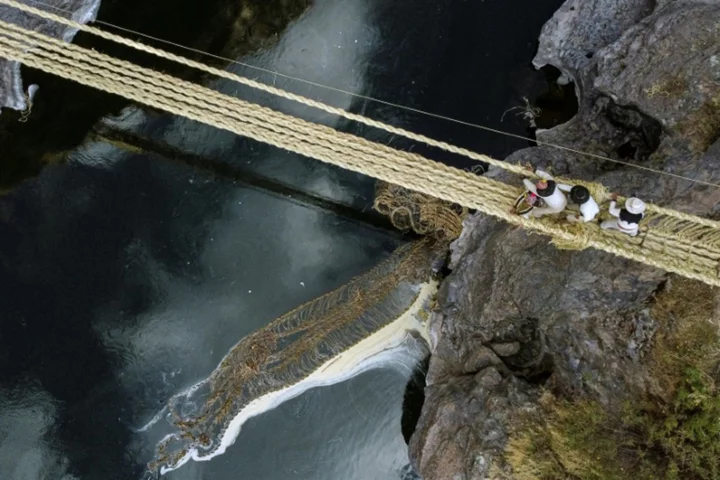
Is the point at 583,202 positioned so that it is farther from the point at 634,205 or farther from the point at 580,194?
the point at 634,205

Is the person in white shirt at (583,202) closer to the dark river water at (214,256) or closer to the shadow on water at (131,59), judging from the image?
the dark river water at (214,256)

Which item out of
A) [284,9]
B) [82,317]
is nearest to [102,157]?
[82,317]

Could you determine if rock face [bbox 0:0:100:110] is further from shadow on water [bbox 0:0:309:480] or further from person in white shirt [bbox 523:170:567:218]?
person in white shirt [bbox 523:170:567:218]

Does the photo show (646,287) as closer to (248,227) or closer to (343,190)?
(343,190)

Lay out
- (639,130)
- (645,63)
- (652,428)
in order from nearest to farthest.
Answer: (652,428), (645,63), (639,130)

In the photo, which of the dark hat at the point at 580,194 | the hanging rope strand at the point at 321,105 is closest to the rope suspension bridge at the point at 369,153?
the hanging rope strand at the point at 321,105

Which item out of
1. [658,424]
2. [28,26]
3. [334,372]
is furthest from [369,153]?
[28,26]

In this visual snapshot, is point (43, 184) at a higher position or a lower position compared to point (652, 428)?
lower
